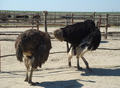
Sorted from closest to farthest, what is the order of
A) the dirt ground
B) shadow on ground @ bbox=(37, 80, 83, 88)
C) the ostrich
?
the ostrich
shadow on ground @ bbox=(37, 80, 83, 88)
the dirt ground

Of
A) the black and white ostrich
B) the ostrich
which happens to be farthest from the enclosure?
the black and white ostrich

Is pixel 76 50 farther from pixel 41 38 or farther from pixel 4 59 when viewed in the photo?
pixel 4 59

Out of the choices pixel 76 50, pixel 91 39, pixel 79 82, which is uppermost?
pixel 91 39

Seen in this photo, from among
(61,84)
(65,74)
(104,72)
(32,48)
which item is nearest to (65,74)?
(65,74)

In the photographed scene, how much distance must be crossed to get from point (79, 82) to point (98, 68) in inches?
58.8

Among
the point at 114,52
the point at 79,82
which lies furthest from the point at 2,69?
the point at 114,52

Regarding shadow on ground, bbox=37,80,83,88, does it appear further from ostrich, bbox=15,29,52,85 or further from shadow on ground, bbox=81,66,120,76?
shadow on ground, bbox=81,66,120,76

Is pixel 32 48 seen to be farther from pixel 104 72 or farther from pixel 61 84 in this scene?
pixel 104 72

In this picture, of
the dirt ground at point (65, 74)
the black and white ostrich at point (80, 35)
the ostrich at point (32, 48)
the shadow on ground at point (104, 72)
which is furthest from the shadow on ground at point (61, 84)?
the black and white ostrich at point (80, 35)

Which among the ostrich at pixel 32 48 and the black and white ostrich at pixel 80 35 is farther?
the black and white ostrich at pixel 80 35

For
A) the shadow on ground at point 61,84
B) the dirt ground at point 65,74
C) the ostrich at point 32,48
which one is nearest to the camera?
the ostrich at point 32,48

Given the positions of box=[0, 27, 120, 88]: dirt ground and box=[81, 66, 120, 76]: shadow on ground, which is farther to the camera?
box=[81, 66, 120, 76]: shadow on ground

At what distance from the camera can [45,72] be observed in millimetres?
5051

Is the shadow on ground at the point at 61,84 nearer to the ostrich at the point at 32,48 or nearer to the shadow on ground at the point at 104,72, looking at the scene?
the ostrich at the point at 32,48
